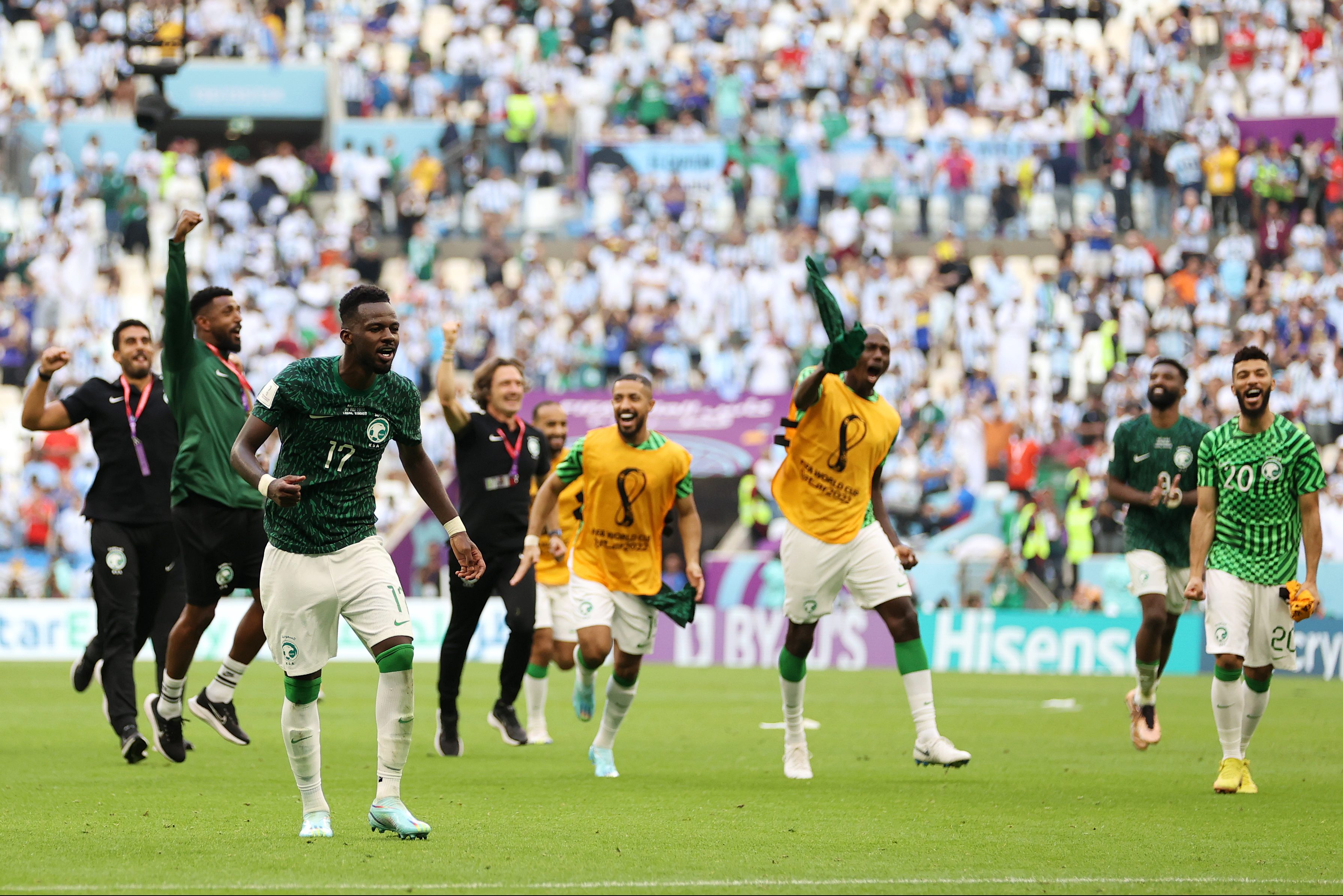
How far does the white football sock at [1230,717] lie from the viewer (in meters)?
10.8

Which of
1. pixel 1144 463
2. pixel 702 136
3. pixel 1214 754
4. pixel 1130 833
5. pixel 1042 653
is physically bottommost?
pixel 1042 653

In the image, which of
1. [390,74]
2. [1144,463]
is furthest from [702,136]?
[1144,463]

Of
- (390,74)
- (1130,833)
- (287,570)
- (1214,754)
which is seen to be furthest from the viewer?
(390,74)

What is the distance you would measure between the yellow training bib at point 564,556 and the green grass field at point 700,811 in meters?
1.27

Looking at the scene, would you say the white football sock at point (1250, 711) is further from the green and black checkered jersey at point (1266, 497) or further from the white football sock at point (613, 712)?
the white football sock at point (613, 712)

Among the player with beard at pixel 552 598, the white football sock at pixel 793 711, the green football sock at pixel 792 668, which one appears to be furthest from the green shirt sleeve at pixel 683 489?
the player with beard at pixel 552 598

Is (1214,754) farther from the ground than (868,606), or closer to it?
closer to it

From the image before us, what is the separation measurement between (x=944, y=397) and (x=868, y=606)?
18.1 metres

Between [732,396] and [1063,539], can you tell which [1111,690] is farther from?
[732,396]

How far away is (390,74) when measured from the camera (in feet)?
122

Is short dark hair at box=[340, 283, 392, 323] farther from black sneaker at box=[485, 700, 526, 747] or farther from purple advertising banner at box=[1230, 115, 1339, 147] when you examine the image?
purple advertising banner at box=[1230, 115, 1339, 147]

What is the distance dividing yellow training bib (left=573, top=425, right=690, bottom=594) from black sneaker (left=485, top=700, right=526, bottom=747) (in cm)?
217

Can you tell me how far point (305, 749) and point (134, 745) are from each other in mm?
3549

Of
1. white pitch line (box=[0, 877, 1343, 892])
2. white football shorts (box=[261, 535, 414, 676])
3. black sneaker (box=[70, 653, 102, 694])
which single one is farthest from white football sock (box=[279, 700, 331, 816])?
black sneaker (box=[70, 653, 102, 694])
